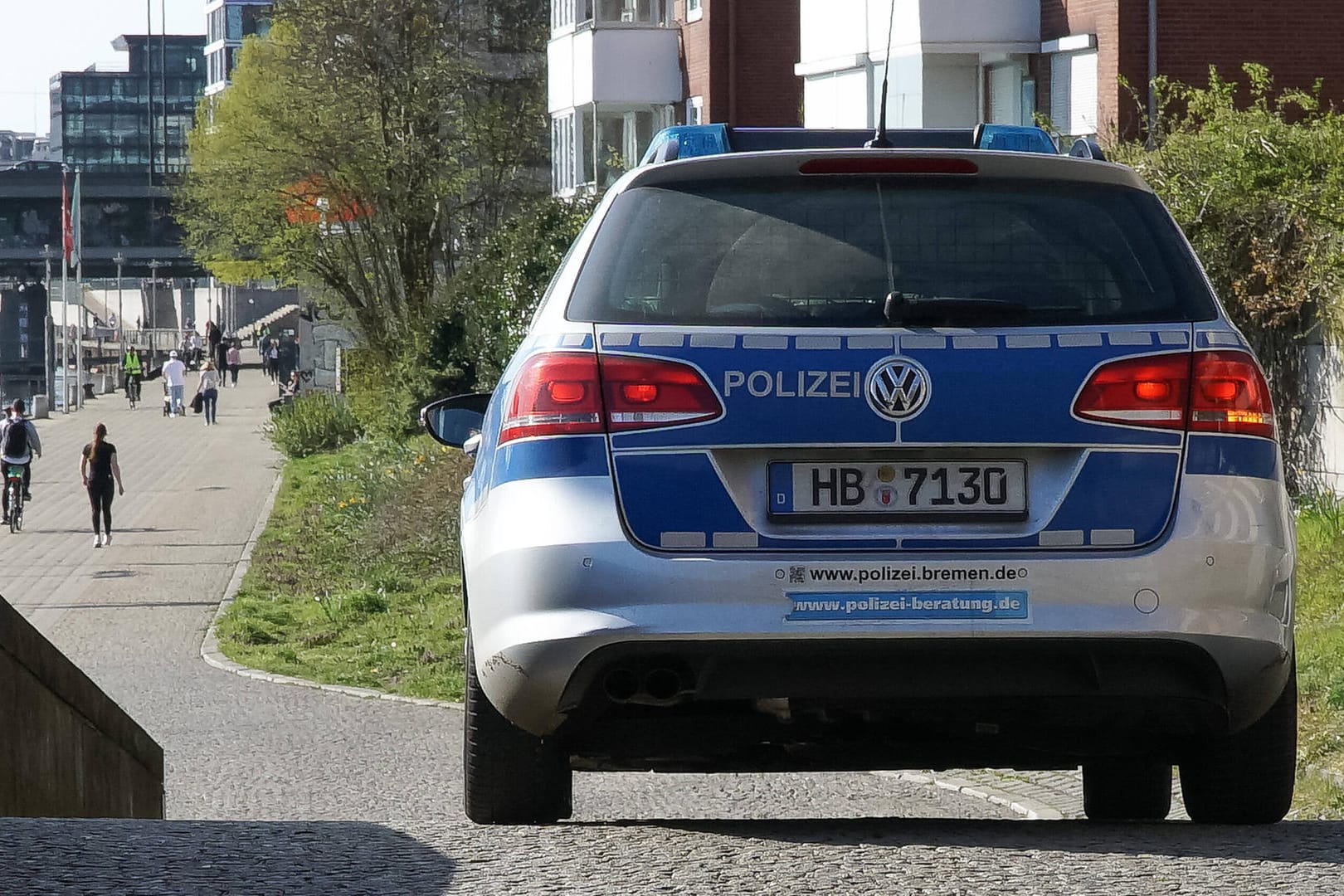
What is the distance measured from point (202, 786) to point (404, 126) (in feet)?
111

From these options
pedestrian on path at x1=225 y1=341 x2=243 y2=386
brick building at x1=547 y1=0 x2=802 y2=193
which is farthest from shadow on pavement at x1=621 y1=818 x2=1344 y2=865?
pedestrian on path at x1=225 y1=341 x2=243 y2=386

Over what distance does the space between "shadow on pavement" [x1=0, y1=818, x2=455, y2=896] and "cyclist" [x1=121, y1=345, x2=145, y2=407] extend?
2469 inches

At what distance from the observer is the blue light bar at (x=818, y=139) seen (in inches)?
203

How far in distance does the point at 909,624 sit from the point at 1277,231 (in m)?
13.3

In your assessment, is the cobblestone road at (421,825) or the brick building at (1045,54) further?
the brick building at (1045,54)

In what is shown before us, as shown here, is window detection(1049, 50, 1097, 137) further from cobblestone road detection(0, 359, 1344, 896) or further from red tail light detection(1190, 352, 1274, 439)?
red tail light detection(1190, 352, 1274, 439)

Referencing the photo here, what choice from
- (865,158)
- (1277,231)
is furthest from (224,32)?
(865,158)

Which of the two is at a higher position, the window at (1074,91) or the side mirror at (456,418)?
the window at (1074,91)

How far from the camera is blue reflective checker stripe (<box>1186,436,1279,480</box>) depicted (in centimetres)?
461

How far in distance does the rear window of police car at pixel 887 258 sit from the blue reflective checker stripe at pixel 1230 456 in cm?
27

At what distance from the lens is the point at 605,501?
4574 millimetres

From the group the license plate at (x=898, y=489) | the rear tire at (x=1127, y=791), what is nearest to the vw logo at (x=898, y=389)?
the license plate at (x=898, y=489)

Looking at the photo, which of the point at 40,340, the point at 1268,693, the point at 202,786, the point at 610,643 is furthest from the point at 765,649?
the point at 40,340

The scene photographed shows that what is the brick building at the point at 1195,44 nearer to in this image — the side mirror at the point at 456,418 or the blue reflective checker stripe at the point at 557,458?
the side mirror at the point at 456,418
